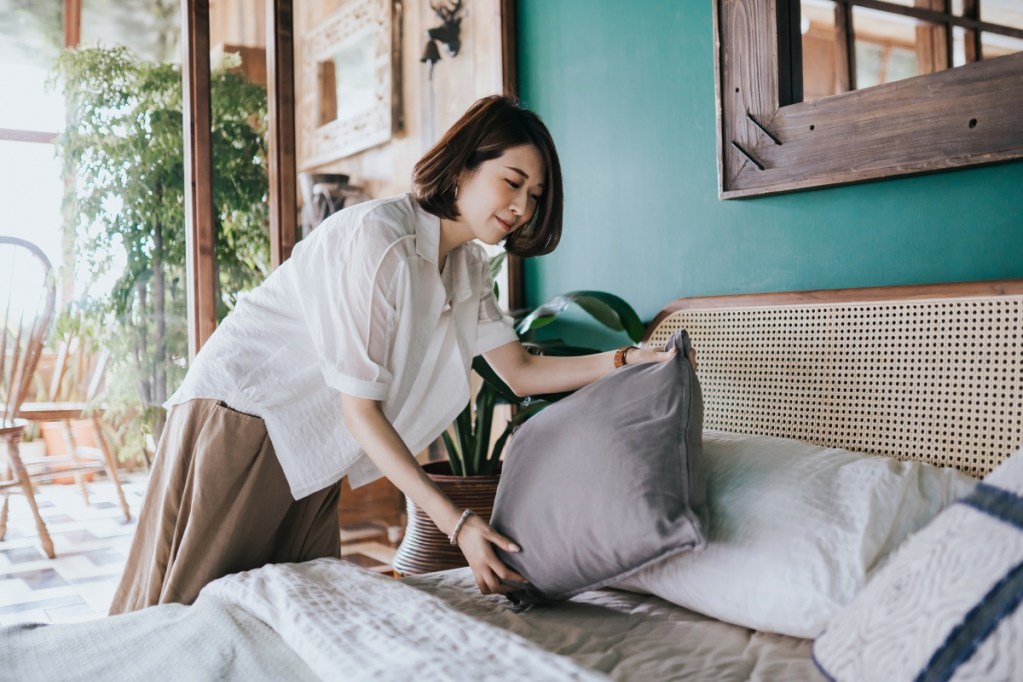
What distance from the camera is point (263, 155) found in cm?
293

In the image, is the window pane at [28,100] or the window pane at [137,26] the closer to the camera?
the window pane at [28,100]

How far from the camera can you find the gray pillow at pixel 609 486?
3.77 ft

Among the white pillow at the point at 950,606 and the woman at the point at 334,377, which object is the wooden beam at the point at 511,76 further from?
the white pillow at the point at 950,606

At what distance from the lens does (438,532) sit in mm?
2172

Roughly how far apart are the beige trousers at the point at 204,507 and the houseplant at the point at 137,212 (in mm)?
1231

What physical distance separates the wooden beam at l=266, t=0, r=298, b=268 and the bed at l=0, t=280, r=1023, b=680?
172 cm

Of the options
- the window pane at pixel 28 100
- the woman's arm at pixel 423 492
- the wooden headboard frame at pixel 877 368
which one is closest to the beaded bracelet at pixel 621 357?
the wooden headboard frame at pixel 877 368

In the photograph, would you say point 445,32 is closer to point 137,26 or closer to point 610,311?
point 137,26

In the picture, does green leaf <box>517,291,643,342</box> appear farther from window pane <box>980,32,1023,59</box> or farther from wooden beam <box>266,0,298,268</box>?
wooden beam <box>266,0,298,268</box>

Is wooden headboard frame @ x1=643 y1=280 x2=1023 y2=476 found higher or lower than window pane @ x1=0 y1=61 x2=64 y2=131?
lower

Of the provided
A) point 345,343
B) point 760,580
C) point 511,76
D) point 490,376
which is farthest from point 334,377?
point 511,76

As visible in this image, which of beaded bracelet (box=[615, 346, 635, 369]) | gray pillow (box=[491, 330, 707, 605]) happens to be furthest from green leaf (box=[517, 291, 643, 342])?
gray pillow (box=[491, 330, 707, 605])

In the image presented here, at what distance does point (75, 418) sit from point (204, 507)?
4.56ft

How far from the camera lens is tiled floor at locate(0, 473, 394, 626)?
2.36 meters
